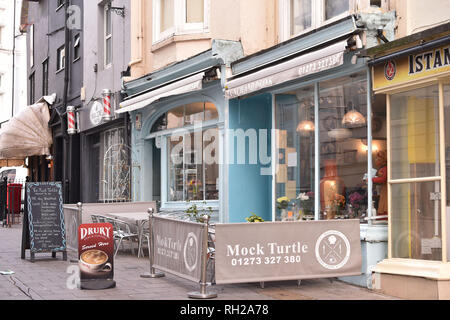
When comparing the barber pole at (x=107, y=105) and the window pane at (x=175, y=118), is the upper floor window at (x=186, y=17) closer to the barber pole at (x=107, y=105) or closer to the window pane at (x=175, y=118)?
the window pane at (x=175, y=118)

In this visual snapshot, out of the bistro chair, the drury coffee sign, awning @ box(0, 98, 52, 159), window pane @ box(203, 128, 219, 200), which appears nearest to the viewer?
the drury coffee sign

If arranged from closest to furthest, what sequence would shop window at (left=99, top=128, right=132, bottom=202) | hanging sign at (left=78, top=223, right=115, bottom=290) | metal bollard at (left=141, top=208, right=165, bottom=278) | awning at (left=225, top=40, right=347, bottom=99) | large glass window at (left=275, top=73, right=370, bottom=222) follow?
hanging sign at (left=78, top=223, right=115, bottom=290) < awning at (left=225, top=40, right=347, bottom=99) < metal bollard at (left=141, top=208, right=165, bottom=278) < large glass window at (left=275, top=73, right=370, bottom=222) < shop window at (left=99, top=128, right=132, bottom=202)

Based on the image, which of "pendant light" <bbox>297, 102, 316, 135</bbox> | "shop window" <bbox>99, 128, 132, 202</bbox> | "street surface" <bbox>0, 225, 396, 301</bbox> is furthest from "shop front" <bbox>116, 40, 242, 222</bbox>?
"street surface" <bbox>0, 225, 396, 301</bbox>

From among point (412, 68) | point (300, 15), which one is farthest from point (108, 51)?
point (412, 68)

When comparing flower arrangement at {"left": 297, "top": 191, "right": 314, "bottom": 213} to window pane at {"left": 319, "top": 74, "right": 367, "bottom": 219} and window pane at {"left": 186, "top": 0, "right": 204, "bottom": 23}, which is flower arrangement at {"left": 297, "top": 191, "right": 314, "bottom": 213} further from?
window pane at {"left": 186, "top": 0, "right": 204, "bottom": 23}

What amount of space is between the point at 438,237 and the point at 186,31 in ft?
25.6

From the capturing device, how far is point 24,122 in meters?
23.2

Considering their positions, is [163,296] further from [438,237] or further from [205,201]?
[205,201]

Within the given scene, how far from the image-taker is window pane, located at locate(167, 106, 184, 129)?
50.0ft

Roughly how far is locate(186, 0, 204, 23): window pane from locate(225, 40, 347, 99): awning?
2566 millimetres

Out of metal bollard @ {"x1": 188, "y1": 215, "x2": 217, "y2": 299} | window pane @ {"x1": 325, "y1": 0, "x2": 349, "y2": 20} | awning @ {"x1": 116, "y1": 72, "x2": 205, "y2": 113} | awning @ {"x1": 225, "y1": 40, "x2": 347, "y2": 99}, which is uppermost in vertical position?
window pane @ {"x1": 325, "y1": 0, "x2": 349, "y2": 20}

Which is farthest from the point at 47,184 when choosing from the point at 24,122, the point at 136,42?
the point at 24,122

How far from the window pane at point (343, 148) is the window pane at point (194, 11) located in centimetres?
426

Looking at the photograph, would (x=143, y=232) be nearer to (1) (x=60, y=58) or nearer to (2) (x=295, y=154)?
(2) (x=295, y=154)
